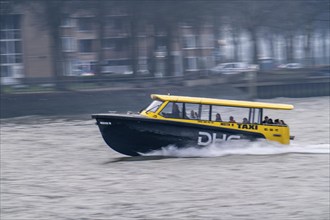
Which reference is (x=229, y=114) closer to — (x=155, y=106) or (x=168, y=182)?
(x=155, y=106)

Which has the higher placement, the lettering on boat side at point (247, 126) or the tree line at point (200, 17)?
the tree line at point (200, 17)

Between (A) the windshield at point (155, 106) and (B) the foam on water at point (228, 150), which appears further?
(B) the foam on water at point (228, 150)

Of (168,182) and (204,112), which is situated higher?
(204,112)

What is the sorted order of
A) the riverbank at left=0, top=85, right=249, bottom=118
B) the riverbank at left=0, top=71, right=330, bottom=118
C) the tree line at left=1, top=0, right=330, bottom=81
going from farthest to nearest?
the tree line at left=1, top=0, right=330, bottom=81
the riverbank at left=0, top=71, right=330, bottom=118
the riverbank at left=0, top=85, right=249, bottom=118

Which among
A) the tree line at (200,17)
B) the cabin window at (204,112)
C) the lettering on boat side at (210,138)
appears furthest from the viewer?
the tree line at (200,17)

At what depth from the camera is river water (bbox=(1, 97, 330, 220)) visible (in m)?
14.7

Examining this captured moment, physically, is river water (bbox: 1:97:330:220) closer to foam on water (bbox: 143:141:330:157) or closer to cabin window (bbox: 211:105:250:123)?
foam on water (bbox: 143:141:330:157)

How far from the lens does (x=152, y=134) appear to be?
845 inches

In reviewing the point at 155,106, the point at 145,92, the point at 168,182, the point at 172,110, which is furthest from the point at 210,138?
the point at 145,92

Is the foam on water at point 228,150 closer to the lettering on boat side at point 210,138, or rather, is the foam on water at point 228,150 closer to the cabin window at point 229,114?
the lettering on boat side at point 210,138

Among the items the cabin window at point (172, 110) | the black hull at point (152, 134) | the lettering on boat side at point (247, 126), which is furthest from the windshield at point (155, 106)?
the lettering on boat side at point (247, 126)

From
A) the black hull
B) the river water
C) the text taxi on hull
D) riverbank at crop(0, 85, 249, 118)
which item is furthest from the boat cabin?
riverbank at crop(0, 85, 249, 118)

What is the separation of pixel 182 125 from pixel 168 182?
3.50 m

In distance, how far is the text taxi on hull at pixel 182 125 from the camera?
842 inches
